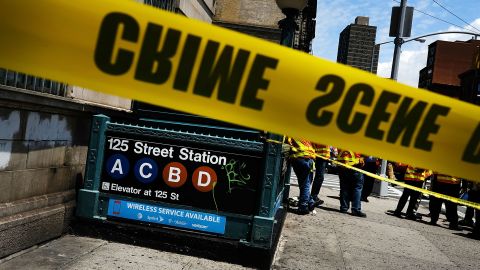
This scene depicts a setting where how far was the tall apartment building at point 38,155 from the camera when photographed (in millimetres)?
4156

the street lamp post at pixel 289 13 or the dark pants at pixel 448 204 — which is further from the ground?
the street lamp post at pixel 289 13

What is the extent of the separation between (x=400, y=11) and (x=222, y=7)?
1298cm

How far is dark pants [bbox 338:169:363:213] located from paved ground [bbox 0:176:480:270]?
284 mm

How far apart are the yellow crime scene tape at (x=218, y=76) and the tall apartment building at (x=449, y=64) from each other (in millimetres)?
101088

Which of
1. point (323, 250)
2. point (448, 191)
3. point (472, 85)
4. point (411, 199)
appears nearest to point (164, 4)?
point (323, 250)

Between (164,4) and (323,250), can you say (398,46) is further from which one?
(323,250)

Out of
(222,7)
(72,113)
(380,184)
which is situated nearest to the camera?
(72,113)

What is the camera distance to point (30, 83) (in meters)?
4.63

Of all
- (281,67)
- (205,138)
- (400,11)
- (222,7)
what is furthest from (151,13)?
(222,7)

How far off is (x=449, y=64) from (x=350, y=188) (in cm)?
9873

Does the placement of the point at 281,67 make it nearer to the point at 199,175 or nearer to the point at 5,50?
the point at 5,50

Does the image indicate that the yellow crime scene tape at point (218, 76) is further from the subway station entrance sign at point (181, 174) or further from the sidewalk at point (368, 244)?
the sidewalk at point (368, 244)

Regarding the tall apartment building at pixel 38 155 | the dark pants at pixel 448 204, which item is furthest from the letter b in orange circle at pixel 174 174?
the dark pants at pixel 448 204

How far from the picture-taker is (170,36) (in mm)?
1799
